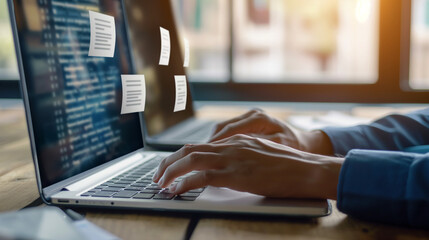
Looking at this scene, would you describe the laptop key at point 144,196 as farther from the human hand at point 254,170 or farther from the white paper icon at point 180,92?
the white paper icon at point 180,92

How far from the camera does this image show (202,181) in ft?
1.72

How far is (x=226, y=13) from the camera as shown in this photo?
2.17 m

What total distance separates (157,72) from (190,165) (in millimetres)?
512

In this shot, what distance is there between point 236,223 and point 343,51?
3.08 meters

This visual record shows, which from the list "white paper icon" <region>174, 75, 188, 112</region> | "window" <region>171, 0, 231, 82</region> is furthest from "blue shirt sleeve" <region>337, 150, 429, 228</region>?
"window" <region>171, 0, 231, 82</region>

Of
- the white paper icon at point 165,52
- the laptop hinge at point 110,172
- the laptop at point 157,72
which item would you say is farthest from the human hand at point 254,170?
the white paper icon at point 165,52

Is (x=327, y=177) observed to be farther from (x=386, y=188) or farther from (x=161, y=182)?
(x=161, y=182)

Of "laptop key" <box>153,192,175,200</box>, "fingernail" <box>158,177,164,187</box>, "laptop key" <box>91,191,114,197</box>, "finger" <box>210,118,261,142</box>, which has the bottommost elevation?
"laptop key" <box>153,192,175,200</box>

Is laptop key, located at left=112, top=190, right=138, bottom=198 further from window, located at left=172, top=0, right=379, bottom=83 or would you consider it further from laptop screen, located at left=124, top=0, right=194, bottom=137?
window, located at left=172, top=0, right=379, bottom=83

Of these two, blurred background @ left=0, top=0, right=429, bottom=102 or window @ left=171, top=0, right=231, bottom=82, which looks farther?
window @ left=171, top=0, right=231, bottom=82

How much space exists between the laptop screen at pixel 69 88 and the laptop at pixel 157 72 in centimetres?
12

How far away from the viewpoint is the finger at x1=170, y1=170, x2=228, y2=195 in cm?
52

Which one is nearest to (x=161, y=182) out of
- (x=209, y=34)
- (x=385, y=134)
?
(x=385, y=134)

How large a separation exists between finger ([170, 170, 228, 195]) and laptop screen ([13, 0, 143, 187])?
0.66ft
